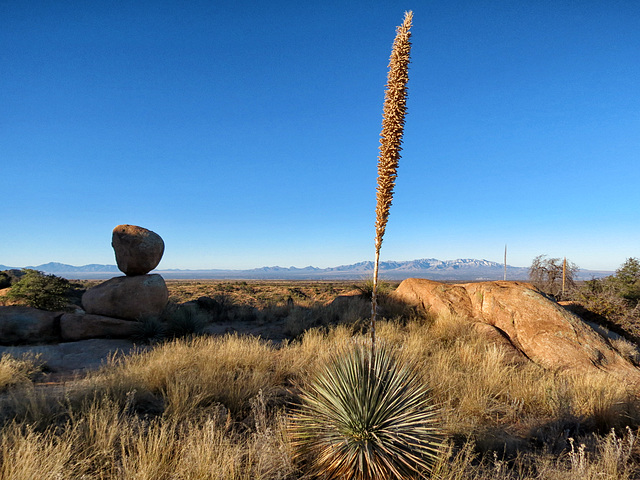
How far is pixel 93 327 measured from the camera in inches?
449

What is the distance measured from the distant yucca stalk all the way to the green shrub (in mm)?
14817

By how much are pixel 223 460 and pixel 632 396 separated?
6.68m

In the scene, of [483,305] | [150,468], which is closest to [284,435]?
[150,468]

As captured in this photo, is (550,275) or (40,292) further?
(550,275)

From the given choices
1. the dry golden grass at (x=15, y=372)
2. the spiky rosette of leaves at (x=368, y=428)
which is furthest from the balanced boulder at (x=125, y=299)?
the spiky rosette of leaves at (x=368, y=428)

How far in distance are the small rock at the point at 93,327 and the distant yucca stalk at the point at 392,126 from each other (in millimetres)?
11351

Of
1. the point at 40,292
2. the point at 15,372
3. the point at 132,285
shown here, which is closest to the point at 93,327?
the point at 132,285

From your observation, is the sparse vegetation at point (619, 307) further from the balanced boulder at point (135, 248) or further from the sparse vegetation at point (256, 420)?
the balanced boulder at point (135, 248)

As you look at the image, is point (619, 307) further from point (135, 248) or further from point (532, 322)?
point (135, 248)

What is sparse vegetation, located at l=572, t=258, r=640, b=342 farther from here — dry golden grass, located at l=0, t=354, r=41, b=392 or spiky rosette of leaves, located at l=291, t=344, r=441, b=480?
dry golden grass, located at l=0, t=354, r=41, b=392

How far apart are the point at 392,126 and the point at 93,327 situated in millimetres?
12561

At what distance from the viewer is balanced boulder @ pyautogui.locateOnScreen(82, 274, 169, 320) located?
39.2 feet

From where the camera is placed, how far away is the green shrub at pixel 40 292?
42.9 ft

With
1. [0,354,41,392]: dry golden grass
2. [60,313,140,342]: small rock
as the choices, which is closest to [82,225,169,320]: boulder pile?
[60,313,140,342]: small rock
